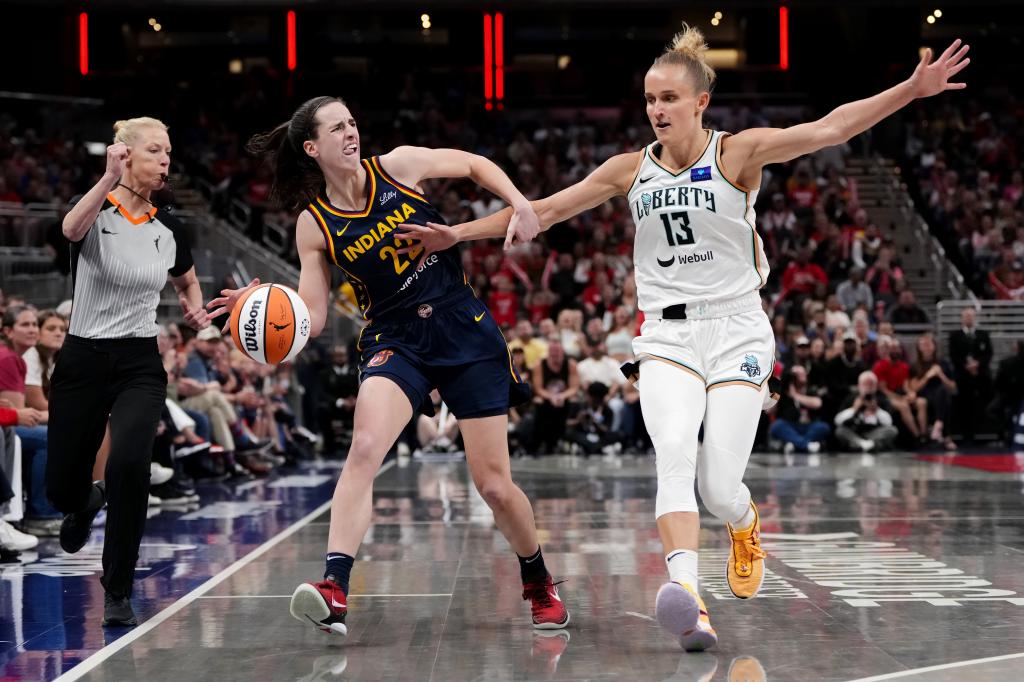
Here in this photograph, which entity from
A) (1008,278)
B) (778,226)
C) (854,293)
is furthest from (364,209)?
(778,226)

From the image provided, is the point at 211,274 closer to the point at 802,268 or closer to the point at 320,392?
the point at 320,392

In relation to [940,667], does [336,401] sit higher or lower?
higher

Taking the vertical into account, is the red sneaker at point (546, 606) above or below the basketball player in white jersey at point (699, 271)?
below

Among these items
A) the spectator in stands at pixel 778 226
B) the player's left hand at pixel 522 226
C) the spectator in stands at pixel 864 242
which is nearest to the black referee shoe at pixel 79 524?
the player's left hand at pixel 522 226

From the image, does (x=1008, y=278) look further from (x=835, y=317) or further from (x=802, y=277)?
(x=835, y=317)

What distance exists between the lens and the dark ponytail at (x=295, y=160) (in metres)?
5.40

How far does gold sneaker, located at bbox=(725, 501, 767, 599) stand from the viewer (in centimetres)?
546

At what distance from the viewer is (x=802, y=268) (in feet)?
65.8

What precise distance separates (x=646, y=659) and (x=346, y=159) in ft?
7.47

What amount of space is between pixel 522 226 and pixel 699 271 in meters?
0.72

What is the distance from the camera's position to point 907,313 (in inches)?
759

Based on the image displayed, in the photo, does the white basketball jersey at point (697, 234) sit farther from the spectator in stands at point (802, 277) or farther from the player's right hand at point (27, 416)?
the spectator in stands at point (802, 277)

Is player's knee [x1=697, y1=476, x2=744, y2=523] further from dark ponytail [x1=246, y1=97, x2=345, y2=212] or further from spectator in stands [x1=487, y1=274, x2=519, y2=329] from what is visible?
spectator in stands [x1=487, y1=274, x2=519, y2=329]

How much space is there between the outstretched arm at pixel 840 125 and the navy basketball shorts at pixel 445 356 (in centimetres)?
125
